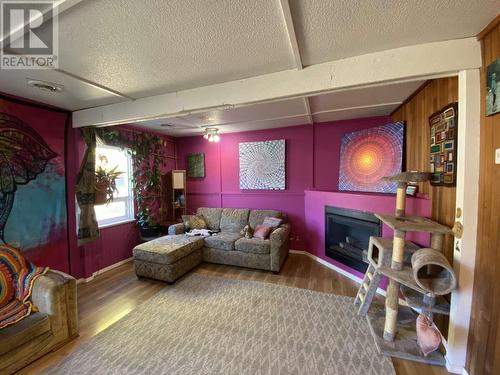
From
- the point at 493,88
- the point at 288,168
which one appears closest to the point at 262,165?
the point at 288,168

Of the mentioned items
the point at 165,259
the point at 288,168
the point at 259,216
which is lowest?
the point at 165,259

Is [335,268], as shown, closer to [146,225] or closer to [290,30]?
[290,30]

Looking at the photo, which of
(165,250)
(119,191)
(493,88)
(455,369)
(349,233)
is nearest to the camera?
(493,88)

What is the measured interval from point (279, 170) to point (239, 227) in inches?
51.8

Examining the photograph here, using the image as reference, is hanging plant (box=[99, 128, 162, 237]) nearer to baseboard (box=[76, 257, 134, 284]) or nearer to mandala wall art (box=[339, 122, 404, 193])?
baseboard (box=[76, 257, 134, 284])

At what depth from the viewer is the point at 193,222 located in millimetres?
3914

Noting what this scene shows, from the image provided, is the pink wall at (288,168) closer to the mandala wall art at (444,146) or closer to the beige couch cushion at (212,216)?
the beige couch cushion at (212,216)

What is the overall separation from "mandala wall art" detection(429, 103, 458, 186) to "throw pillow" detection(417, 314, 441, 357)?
1.13m

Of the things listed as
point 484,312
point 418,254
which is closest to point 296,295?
point 418,254

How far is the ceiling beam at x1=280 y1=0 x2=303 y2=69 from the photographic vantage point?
1.08 m

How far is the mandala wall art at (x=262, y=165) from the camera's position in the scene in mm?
3947

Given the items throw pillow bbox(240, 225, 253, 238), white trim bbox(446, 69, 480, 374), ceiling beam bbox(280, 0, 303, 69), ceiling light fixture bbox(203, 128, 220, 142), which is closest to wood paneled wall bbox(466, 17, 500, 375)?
white trim bbox(446, 69, 480, 374)

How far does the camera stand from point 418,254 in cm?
159

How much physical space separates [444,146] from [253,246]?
249 centimetres
